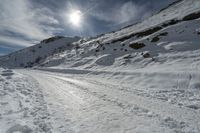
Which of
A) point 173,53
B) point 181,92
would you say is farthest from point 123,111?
point 173,53

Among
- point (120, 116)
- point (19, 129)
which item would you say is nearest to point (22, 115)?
point (19, 129)

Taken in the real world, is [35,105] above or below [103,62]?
below

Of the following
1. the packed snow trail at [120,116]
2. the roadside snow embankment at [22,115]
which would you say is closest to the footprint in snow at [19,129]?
the roadside snow embankment at [22,115]

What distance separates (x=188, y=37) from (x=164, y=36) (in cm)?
388

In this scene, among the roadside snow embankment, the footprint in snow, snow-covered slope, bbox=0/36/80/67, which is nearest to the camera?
the footprint in snow

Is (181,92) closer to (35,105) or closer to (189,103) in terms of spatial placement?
(189,103)

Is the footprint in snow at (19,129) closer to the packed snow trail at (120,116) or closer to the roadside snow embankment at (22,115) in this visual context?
the roadside snow embankment at (22,115)

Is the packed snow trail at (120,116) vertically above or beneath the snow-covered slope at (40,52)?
beneath

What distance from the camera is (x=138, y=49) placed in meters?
22.8

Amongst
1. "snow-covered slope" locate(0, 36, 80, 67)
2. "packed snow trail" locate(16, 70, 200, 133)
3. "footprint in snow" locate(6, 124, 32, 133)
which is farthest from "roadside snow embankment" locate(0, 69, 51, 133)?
"snow-covered slope" locate(0, 36, 80, 67)

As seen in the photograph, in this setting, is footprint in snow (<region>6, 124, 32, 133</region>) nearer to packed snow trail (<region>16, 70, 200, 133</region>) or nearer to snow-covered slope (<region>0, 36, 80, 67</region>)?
packed snow trail (<region>16, 70, 200, 133</region>)

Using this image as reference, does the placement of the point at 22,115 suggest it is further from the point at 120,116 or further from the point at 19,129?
the point at 120,116

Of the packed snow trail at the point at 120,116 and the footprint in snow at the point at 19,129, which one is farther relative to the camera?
the packed snow trail at the point at 120,116

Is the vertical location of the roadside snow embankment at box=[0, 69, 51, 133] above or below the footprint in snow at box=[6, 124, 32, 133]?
above
